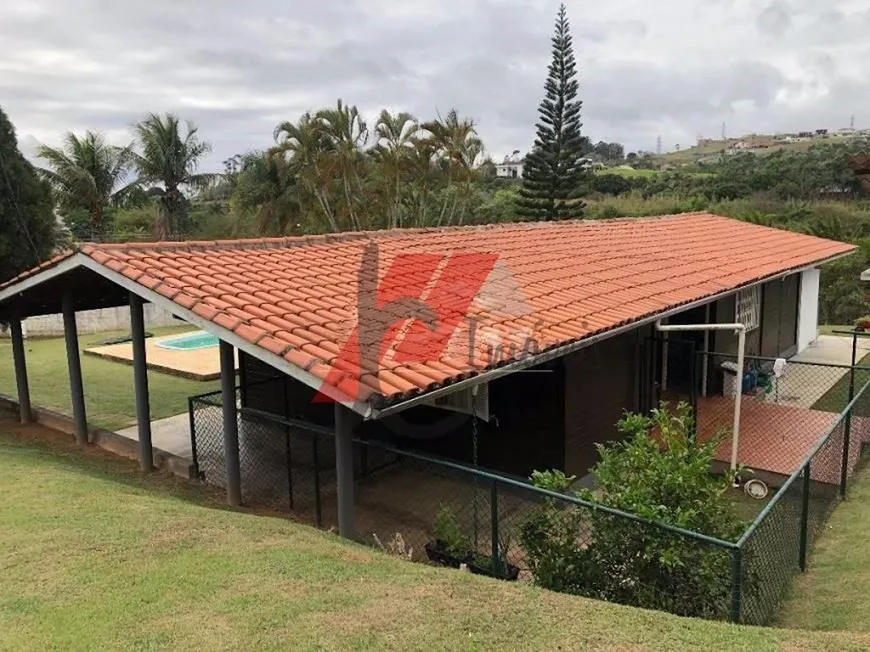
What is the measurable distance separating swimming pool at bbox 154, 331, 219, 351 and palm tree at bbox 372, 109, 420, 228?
495 inches

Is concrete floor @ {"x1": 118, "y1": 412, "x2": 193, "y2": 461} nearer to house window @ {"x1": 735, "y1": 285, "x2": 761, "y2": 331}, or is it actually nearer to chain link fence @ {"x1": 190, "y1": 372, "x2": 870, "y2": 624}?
chain link fence @ {"x1": 190, "y1": 372, "x2": 870, "y2": 624}

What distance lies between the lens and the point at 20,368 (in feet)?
37.5

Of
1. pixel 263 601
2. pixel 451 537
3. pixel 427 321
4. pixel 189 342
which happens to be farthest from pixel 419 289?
pixel 189 342

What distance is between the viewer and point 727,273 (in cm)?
1214

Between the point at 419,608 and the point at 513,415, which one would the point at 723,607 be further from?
the point at 513,415

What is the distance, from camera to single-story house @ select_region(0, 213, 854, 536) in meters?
5.94

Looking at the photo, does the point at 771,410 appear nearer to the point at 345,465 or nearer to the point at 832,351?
the point at 832,351

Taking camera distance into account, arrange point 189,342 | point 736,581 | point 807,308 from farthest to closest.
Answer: point 189,342, point 807,308, point 736,581

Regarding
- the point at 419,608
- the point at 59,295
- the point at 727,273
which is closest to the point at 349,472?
the point at 419,608

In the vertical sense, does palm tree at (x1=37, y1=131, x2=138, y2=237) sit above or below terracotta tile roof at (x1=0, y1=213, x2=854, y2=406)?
above

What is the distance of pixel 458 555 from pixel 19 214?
12878mm

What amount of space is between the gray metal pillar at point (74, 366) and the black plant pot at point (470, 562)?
20.8 feet

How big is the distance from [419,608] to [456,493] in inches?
160

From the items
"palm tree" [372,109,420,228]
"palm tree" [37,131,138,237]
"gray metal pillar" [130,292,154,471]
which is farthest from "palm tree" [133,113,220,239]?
"gray metal pillar" [130,292,154,471]
